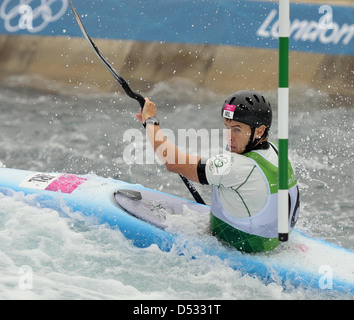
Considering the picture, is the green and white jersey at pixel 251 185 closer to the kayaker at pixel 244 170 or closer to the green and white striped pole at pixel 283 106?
the kayaker at pixel 244 170

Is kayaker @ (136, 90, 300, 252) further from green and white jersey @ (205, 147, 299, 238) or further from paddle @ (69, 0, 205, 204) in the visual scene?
paddle @ (69, 0, 205, 204)

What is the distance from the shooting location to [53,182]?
402cm

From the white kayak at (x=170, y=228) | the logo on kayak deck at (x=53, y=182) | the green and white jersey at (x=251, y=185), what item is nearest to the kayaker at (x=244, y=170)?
the green and white jersey at (x=251, y=185)

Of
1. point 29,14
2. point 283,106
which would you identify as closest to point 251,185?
point 283,106

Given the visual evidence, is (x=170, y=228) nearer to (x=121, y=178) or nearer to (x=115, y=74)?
(x=115, y=74)

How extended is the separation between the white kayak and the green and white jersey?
0.19 metres

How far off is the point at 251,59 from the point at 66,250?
207 inches

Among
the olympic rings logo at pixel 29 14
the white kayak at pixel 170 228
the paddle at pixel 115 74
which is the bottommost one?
the white kayak at pixel 170 228

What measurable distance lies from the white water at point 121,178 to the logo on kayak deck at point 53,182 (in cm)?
16

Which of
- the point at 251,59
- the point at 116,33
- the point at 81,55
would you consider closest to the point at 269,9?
the point at 251,59

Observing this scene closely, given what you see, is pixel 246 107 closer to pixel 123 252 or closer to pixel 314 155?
pixel 123 252

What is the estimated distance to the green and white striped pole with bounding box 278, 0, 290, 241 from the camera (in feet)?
8.28

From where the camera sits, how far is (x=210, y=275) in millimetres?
3115

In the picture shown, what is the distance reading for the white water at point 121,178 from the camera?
9.93 feet
